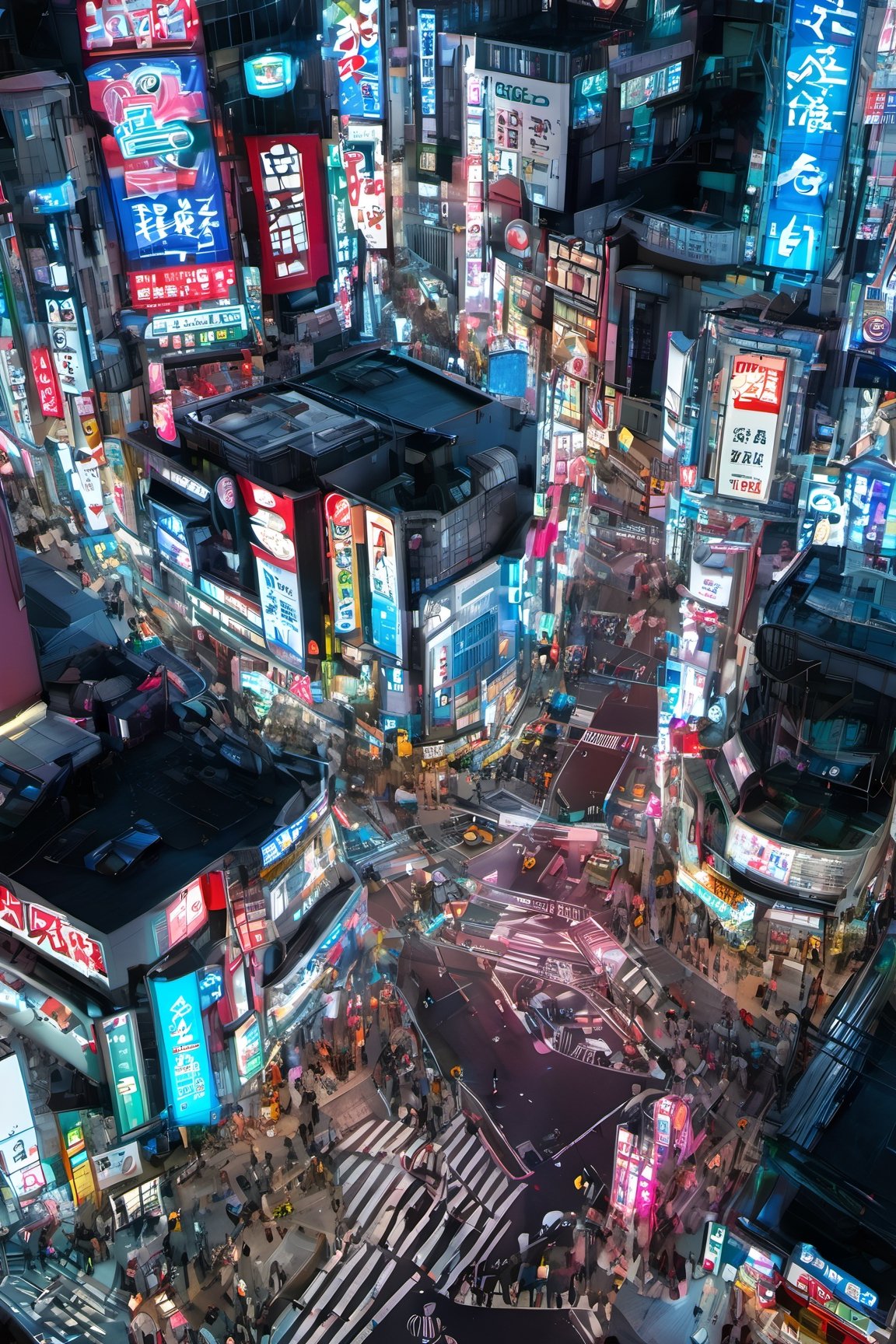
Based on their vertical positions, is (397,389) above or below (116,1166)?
above

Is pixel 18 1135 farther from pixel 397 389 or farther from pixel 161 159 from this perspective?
pixel 161 159

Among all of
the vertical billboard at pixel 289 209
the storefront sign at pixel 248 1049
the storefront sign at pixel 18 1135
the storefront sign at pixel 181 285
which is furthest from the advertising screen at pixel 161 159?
the storefront sign at pixel 18 1135

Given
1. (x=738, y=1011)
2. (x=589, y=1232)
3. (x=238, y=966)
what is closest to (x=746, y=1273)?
(x=589, y=1232)

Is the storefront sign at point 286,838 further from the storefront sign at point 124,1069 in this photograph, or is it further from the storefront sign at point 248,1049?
the storefront sign at point 124,1069

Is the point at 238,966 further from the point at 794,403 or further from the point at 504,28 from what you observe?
the point at 504,28

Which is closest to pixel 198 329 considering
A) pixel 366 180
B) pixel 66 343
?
pixel 66 343

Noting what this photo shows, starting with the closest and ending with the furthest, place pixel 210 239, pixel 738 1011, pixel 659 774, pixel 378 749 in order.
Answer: pixel 738 1011
pixel 659 774
pixel 378 749
pixel 210 239

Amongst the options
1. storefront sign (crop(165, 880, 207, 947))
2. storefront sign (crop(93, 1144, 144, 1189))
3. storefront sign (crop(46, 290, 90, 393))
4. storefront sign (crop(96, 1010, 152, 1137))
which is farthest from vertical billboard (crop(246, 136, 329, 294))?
storefront sign (crop(93, 1144, 144, 1189))
